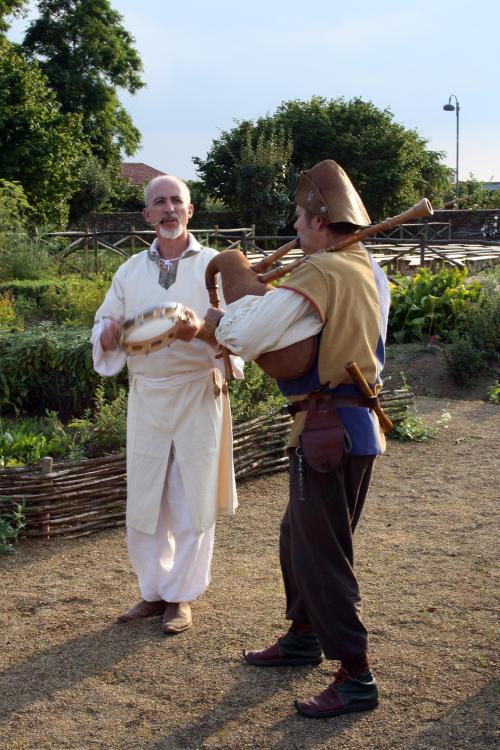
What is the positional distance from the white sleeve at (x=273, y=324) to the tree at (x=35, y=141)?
22080mm

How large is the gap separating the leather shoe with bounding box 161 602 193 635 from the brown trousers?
1.01 metres

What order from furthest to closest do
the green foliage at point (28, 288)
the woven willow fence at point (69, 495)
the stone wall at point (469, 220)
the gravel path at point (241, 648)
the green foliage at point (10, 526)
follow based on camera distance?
the stone wall at point (469, 220)
the green foliage at point (28, 288)
the woven willow fence at point (69, 495)
the green foliage at point (10, 526)
the gravel path at point (241, 648)

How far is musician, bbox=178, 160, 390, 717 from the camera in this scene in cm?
307

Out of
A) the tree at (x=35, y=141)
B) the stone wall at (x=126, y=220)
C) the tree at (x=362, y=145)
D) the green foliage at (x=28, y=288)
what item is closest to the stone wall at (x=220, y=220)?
the stone wall at (x=126, y=220)

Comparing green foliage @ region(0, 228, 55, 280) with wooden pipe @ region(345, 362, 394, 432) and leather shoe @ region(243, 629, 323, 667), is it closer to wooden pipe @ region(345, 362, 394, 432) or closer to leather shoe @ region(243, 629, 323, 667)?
leather shoe @ region(243, 629, 323, 667)

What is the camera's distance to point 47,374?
775 cm

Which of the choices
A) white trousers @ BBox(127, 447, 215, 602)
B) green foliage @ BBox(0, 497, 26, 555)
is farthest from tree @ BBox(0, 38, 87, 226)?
white trousers @ BBox(127, 447, 215, 602)

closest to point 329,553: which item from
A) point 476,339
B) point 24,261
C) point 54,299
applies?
point 476,339

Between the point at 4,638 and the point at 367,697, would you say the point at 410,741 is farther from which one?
the point at 4,638

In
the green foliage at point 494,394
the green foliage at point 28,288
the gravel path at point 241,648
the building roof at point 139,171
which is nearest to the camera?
the gravel path at point 241,648

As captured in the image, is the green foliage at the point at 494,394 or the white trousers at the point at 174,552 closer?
the white trousers at the point at 174,552

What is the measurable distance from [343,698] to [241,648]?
73 centimetres

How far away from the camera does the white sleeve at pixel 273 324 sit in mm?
3031

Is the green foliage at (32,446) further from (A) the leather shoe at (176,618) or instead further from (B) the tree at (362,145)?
(B) the tree at (362,145)
